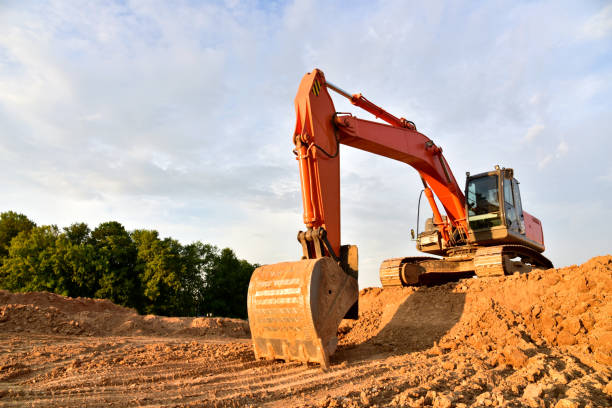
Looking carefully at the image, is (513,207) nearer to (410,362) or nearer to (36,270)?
(410,362)

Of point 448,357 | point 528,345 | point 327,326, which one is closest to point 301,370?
point 327,326

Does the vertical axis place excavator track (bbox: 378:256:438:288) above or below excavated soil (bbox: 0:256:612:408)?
above

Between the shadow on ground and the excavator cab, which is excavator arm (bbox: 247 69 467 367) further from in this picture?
the excavator cab

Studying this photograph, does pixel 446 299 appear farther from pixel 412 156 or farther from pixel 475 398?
pixel 475 398

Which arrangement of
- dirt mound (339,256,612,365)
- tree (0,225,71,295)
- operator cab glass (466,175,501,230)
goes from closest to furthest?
dirt mound (339,256,612,365) → operator cab glass (466,175,501,230) → tree (0,225,71,295)

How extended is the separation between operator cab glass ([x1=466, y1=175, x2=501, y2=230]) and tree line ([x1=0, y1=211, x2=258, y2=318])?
727 inches

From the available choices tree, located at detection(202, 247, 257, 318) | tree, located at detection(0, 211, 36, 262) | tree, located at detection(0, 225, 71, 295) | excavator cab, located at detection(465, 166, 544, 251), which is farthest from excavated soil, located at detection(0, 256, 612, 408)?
tree, located at detection(0, 211, 36, 262)

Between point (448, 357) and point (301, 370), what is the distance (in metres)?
2.12

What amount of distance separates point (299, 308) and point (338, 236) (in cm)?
178

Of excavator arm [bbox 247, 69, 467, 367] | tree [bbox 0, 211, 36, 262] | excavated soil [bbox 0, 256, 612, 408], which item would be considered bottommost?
excavated soil [bbox 0, 256, 612, 408]

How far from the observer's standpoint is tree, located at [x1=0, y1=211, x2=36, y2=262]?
28133mm

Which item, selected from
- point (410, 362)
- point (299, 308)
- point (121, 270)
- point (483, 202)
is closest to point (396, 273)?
point (483, 202)

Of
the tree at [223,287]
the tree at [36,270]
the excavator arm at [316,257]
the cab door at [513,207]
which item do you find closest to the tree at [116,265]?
the tree at [36,270]

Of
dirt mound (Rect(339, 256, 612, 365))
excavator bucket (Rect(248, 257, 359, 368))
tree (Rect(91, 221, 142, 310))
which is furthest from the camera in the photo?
tree (Rect(91, 221, 142, 310))
